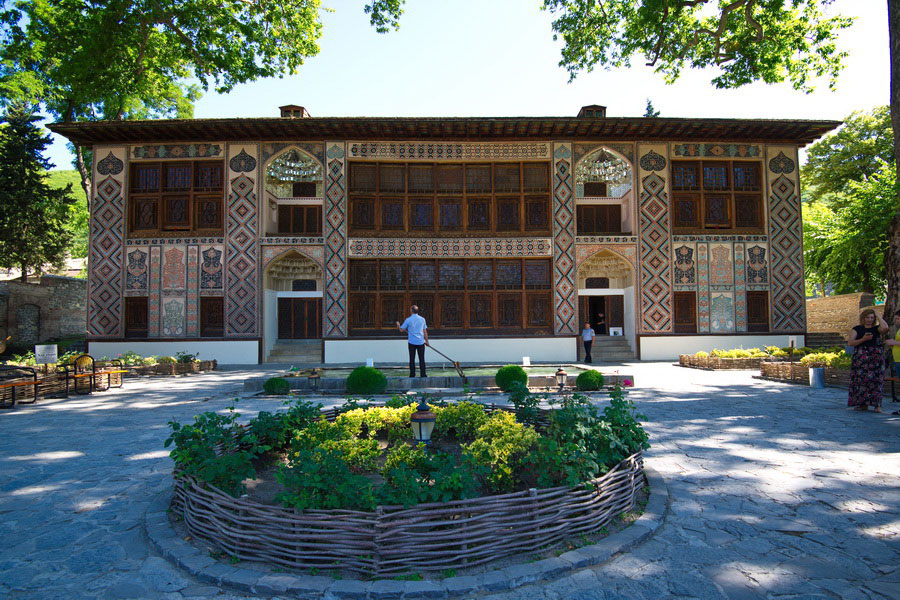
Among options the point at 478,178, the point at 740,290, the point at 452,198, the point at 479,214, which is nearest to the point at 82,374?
the point at 452,198

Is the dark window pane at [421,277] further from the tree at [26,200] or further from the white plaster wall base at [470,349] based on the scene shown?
the tree at [26,200]

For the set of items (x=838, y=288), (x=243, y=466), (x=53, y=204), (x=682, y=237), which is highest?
(x=53, y=204)

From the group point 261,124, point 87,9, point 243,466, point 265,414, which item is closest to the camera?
point 243,466

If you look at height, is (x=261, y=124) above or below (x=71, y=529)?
above

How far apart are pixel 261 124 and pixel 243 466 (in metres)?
17.4

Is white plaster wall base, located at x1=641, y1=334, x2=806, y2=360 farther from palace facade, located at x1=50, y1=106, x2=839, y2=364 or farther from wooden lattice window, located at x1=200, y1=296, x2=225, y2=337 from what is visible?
wooden lattice window, located at x1=200, y1=296, x2=225, y2=337

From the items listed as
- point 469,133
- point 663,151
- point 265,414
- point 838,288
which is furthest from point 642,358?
point 265,414

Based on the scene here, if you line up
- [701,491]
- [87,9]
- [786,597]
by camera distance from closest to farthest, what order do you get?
[786,597]
[701,491]
[87,9]

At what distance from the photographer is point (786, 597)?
9.55 ft

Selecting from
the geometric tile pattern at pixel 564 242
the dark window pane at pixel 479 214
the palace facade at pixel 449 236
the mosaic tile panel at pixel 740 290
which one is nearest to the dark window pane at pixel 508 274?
the palace facade at pixel 449 236

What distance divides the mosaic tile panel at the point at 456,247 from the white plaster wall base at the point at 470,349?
3.25 meters

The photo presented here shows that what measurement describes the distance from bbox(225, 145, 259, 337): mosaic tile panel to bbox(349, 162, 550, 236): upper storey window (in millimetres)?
3826

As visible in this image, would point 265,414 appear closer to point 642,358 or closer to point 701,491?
point 701,491

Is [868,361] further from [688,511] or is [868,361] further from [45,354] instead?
[45,354]
